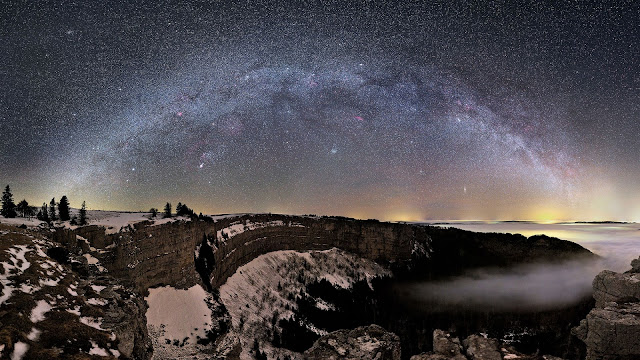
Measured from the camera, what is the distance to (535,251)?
Result: 12475 centimetres

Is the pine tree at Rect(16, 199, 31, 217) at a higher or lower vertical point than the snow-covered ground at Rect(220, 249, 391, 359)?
higher

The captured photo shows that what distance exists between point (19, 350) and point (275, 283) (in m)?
54.7

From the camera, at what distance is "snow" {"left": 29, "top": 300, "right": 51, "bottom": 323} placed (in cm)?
929

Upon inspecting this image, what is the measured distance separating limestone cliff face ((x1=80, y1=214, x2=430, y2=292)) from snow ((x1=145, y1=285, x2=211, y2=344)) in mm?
1391

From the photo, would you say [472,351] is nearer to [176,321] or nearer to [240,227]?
[176,321]

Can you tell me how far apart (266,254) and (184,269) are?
36974mm

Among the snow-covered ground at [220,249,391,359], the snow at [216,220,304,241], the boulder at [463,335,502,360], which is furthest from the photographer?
the snow at [216,220,304,241]

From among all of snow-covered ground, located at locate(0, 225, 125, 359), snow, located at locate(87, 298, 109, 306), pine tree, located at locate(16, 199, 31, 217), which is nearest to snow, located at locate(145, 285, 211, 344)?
snow-covered ground, located at locate(0, 225, 125, 359)

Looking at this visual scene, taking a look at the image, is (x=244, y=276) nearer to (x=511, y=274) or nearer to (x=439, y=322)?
(x=439, y=322)

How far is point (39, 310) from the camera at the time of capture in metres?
9.78

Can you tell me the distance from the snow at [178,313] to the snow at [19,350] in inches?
813

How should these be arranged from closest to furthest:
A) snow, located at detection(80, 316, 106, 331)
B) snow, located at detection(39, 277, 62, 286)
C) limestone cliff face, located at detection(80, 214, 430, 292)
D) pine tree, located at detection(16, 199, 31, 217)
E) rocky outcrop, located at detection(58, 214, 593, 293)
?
snow, located at detection(80, 316, 106, 331), snow, located at detection(39, 277, 62, 286), limestone cliff face, located at detection(80, 214, 430, 292), rocky outcrop, located at detection(58, 214, 593, 293), pine tree, located at detection(16, 199, 31, 217)

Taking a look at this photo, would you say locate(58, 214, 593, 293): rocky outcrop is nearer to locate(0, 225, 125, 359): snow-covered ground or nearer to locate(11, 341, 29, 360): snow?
locate(0, 225, 125, 359): snow-covered ground

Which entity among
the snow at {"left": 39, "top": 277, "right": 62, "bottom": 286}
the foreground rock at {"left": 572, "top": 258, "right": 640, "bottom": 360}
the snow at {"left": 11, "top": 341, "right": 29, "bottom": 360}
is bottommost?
the foreground rock at {"left": 572, "top": 258, "right": 640, "bottom": 360}
